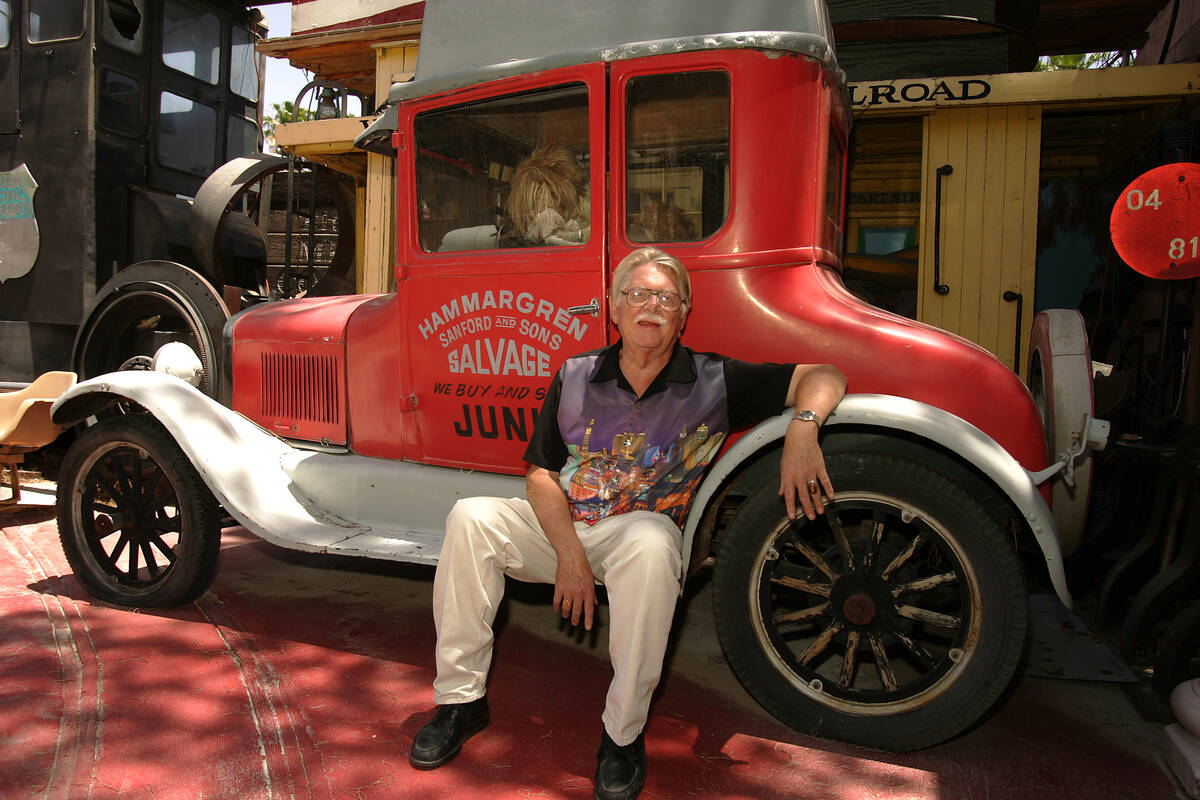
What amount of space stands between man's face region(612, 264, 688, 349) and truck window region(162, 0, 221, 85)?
234 inches

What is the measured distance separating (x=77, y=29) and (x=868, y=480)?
21.5 ft

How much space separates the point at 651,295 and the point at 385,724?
5.22 feet

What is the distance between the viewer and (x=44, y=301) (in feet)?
19.7

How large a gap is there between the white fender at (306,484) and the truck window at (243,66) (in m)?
4.86

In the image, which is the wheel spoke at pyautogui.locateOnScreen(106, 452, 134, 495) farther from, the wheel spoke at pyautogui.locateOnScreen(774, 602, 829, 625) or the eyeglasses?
the wheel spoke at pyautogui.locateOnScreen(774, 602, 829, 625)

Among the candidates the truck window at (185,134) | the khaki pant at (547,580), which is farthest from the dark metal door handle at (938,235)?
the truck window at (185,134)

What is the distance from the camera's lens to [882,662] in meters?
2.37

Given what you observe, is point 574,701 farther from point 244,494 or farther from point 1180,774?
point 1180,774

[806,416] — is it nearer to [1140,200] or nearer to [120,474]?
[1140,200]

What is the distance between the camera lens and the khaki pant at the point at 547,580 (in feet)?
7.09

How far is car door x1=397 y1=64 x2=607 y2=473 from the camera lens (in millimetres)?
2820

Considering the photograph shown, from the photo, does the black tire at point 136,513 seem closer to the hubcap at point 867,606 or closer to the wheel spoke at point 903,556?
the hubcap at point 867,606

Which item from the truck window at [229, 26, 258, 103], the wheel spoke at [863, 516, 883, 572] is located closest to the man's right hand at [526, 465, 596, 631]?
the wheel spoke at [863, 516, 883, 572]

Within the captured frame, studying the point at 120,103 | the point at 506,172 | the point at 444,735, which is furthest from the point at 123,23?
the point at 444,735
